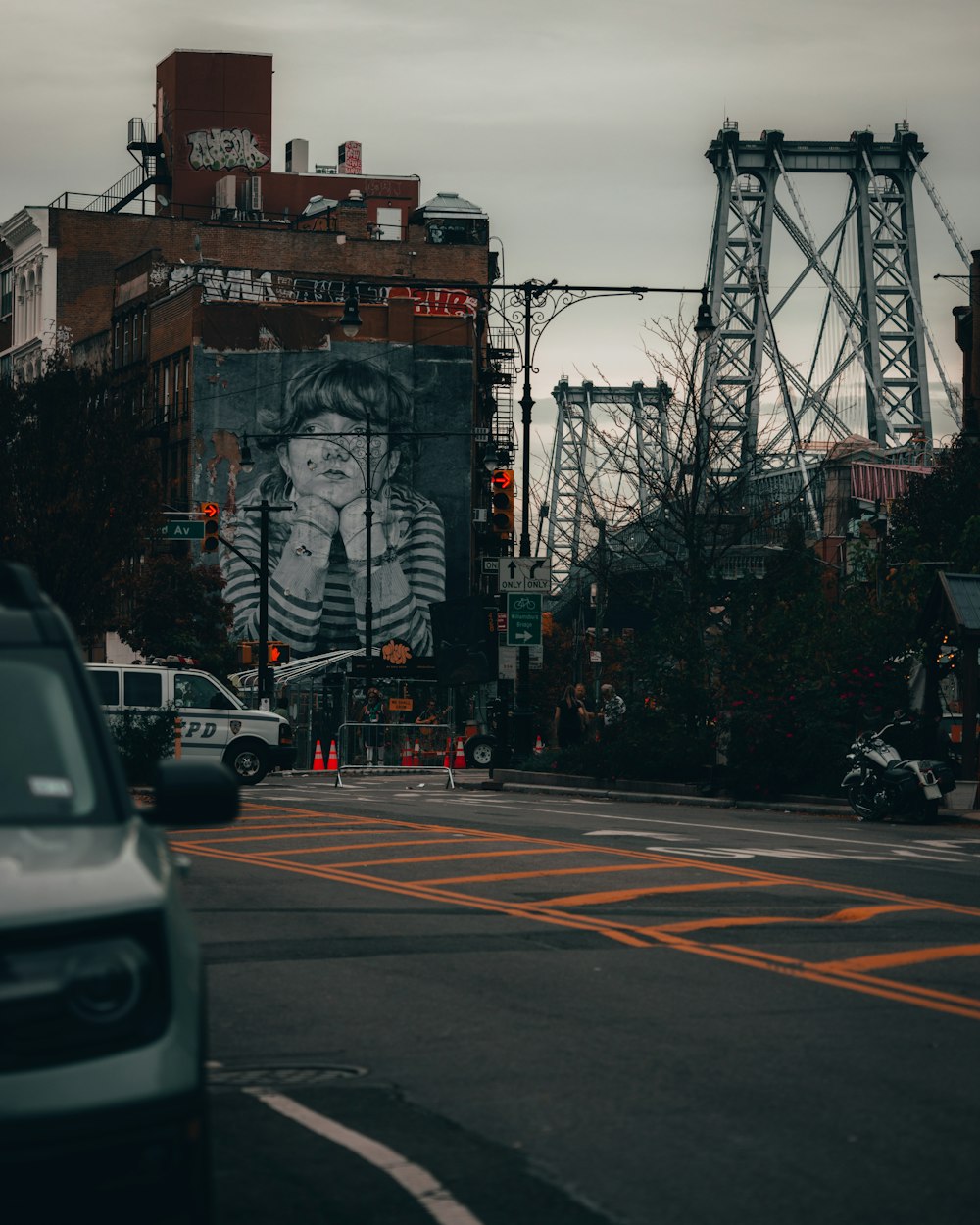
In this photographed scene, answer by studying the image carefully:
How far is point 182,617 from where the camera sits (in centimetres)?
6194

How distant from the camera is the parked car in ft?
14.2

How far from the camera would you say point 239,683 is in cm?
5656

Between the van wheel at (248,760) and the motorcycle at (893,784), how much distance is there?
12884mm

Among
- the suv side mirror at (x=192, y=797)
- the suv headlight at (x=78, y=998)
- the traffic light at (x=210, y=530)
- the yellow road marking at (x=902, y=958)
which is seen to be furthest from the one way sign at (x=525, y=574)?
the suv headlight at (x=78, y=998)

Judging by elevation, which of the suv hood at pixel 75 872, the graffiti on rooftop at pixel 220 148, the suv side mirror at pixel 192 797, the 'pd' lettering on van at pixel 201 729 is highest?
the graffiti on rooftop at pixel 220 148

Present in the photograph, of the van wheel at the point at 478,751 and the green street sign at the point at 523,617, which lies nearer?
the green street sign at the point at 523,617

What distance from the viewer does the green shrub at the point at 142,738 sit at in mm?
30250

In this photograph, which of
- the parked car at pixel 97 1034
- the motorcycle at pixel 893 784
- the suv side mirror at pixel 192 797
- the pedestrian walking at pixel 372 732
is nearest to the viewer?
the parked car at pixel 97 1034

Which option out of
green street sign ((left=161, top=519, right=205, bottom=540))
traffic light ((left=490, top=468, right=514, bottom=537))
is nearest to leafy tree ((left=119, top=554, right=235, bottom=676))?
green street sign ((left=161, top=519, right=205, bottom=540))

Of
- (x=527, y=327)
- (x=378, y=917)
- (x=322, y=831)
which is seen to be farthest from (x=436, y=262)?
(x=378, y=917)

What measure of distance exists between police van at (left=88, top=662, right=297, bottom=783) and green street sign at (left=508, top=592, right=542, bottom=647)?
4782mm

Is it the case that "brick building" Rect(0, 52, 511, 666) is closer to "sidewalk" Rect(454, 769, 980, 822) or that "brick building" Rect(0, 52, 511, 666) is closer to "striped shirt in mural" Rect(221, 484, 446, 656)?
"striped shirt in mural" Rect(221, 484, 446, 656)

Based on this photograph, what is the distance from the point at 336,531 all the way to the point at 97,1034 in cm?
6964

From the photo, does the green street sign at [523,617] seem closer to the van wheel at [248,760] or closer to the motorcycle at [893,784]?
the van wheel at [248,760]
